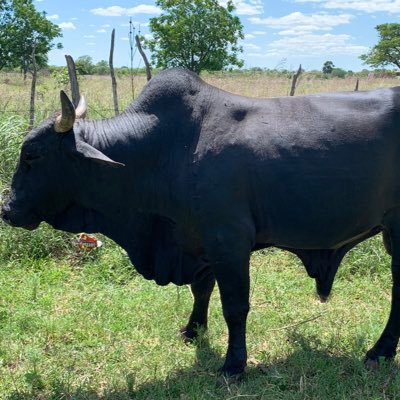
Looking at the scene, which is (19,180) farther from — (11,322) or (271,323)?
(271,323)

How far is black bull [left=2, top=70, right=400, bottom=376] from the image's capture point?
11.3ft

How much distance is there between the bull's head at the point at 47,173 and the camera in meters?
3.53

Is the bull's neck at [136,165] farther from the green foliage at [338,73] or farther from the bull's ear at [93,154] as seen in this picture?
the green foliage at [338,73]

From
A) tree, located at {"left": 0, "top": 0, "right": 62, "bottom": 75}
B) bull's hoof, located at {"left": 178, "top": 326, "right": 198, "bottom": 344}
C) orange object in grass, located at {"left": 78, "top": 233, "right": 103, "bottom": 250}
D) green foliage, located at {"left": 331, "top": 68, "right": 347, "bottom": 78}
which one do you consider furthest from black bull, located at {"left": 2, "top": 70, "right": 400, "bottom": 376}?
green foliage, located at {"left": 331, "top": 68, "right": 347, "bottom": 78}

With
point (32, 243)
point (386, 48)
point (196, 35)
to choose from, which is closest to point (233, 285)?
point (32, 243)

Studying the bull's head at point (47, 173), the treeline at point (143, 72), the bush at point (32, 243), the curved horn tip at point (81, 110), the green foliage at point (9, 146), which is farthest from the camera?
the treeline at point (143, 72)

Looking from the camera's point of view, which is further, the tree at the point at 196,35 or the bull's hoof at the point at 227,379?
the tree at the point at 196,35

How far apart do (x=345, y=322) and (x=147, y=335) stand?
62.8 inches

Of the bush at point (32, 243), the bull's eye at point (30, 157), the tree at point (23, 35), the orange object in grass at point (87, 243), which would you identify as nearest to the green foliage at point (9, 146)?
the bush at point (32, 243)

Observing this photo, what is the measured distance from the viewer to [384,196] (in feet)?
11.9

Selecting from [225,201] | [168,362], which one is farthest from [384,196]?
[168,362]

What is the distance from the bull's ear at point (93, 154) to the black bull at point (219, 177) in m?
0.01

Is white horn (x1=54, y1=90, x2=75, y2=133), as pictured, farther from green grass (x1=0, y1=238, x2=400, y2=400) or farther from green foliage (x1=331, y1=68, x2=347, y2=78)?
green foliage (x1=331, y1=68, x2=347, y2=78)

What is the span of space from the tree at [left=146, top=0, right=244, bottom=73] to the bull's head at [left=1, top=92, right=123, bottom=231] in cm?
1227
